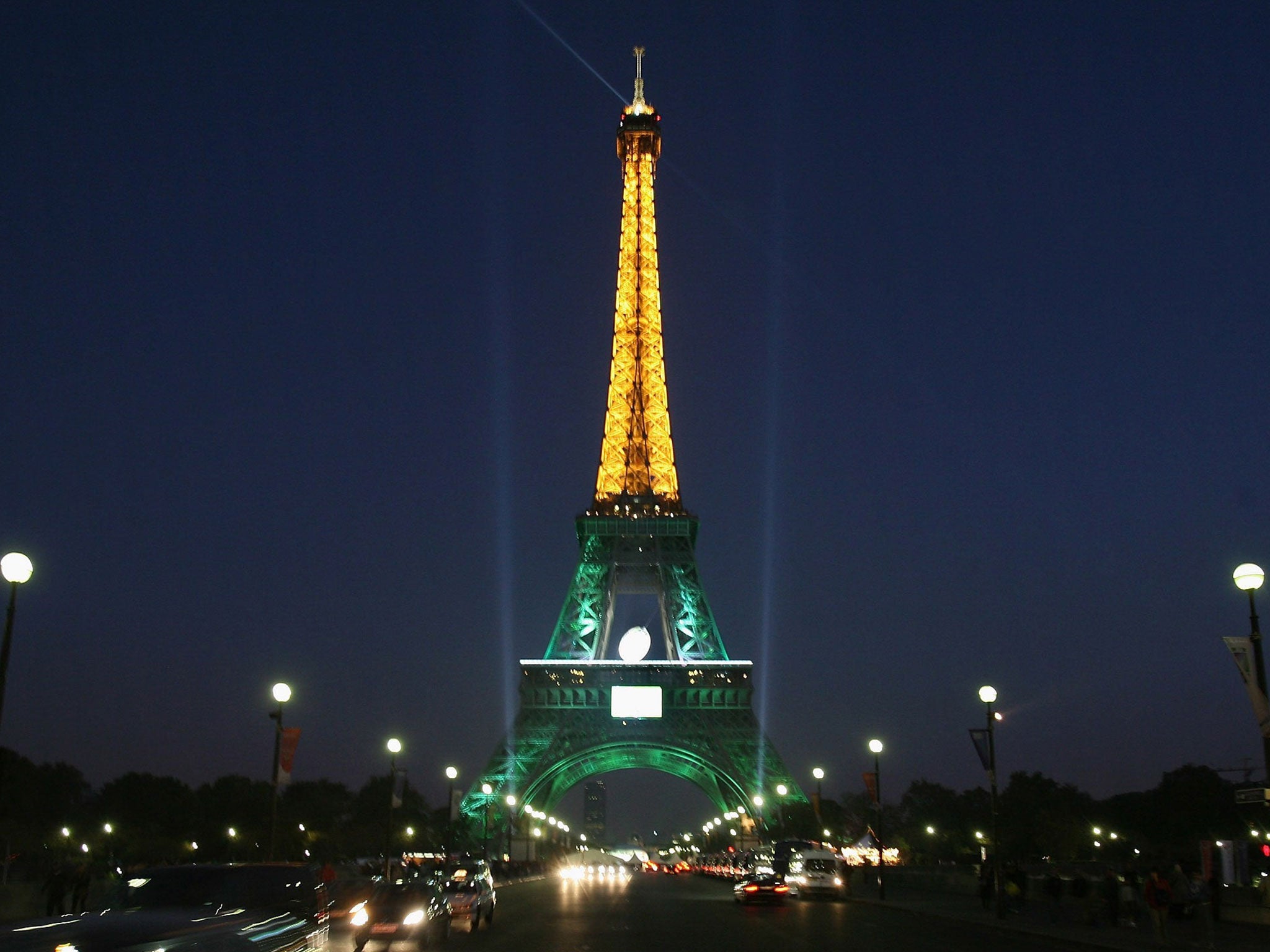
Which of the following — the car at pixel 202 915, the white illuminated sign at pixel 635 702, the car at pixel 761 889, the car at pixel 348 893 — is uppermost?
the white illuminated sign at pixel 635 702

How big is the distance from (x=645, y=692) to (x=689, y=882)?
21.6 metres

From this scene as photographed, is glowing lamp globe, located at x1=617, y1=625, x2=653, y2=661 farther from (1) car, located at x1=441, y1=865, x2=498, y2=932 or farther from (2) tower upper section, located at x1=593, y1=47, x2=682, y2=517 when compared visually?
(1) car, located at x1=441, y1=865, x2=498, y2=932

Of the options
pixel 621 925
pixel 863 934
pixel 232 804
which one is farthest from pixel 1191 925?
pixel 232 804

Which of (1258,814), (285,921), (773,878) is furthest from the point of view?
(1258,814)

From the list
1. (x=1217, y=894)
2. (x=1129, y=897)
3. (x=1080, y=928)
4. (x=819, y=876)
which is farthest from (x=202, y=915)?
(x=819, y=876)

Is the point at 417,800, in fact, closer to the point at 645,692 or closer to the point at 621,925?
the point at 645,692

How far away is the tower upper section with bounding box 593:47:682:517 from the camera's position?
10400 cm

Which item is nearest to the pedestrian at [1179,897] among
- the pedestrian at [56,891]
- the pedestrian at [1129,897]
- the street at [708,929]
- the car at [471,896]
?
the pedestrian at [1129,897]

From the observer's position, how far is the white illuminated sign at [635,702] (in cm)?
A: 10062

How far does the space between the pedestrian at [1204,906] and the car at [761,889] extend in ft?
47.5

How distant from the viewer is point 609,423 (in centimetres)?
10456

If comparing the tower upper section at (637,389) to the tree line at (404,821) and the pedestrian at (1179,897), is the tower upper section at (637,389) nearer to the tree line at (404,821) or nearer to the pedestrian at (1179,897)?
the tree line at (404,821)

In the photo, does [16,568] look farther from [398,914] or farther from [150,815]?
[150,815]

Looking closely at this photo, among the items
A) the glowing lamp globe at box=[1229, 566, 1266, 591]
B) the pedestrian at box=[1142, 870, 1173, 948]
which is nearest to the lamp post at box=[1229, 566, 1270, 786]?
the glowing lamp globe at box=[1229, 566, 1266, 591]
